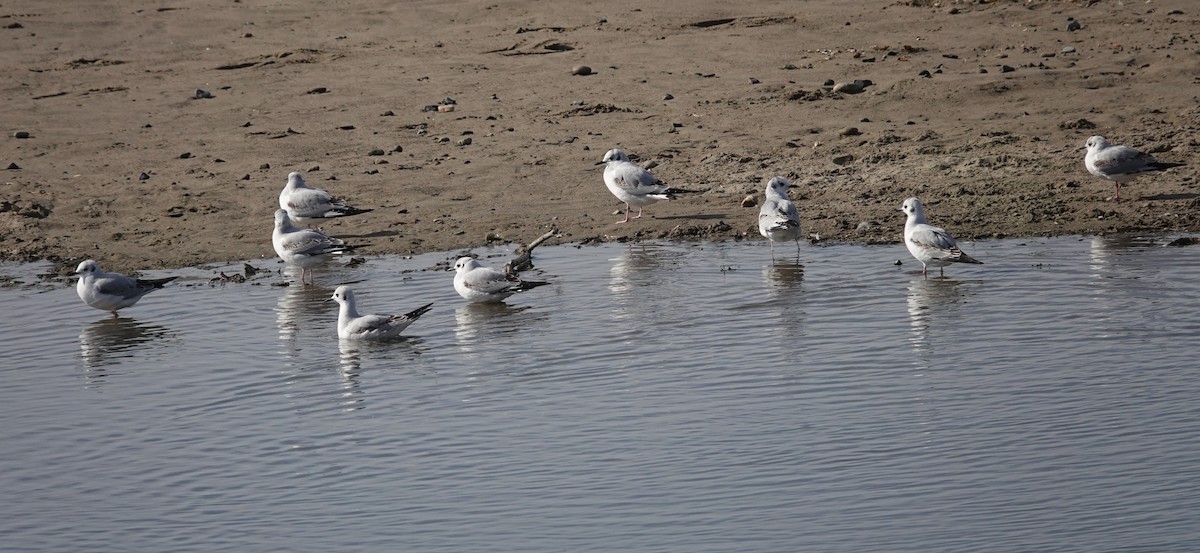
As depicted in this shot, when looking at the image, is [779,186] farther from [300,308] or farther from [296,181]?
[296,181]

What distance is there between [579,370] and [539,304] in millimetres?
2267

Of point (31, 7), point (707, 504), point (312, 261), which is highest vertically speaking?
point (31, 7)

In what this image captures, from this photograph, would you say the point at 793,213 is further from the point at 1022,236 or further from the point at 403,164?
the point at 403,164

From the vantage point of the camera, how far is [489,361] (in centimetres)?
1082

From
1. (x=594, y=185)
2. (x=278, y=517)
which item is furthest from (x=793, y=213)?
(x=278, y=517)

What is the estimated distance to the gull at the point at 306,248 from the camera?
45.9 ft

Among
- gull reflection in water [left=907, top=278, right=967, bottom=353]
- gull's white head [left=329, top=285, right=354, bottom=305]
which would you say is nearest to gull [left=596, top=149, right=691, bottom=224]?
gull reflection in water [left=907, top=278, right=967, bottom=353]

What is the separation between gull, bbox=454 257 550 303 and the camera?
12594mm

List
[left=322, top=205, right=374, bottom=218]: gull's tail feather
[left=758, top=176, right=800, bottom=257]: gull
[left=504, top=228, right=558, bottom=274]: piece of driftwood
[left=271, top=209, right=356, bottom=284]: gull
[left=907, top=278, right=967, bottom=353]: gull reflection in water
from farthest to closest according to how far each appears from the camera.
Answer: [left=322, top=205, right=374, bottom=218]: gull's tail feather < [left=271, top=209, right=356, bottom=284]: gull < [left=758, top=176, right=800, bottom=257]: gull < [left=504, top=228, right=558, bottom=274]: piece of driftwood < [left=907, top=278, right=967, bottom=353]: gull reflection in water

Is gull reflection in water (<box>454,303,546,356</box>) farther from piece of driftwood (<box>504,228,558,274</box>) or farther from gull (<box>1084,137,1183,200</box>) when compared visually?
gull (<box>1084,137,1183,200</box>)

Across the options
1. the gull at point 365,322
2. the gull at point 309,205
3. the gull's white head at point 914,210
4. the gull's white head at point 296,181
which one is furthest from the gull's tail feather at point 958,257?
the gull's white head at point 296,181

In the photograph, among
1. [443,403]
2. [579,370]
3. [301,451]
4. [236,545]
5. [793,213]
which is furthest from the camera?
[793,213]

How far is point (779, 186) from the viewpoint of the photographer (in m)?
14.7

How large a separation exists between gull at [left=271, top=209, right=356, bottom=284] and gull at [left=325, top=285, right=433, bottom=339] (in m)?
1.99
